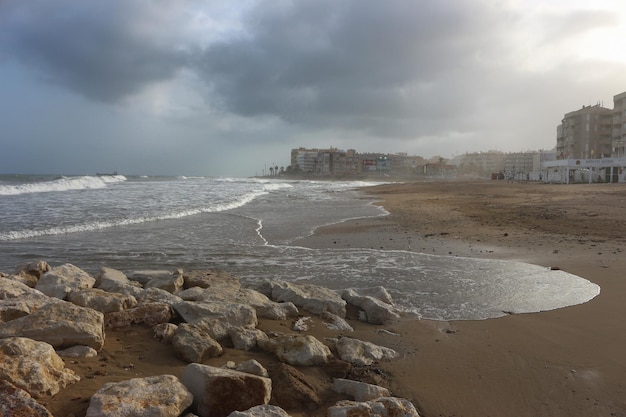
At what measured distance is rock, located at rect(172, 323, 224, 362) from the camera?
141 inches

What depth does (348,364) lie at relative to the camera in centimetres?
381

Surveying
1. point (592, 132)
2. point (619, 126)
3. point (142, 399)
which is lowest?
point (142, 399)

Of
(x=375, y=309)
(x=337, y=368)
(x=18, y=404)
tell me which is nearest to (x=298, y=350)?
(x=337, y=368)

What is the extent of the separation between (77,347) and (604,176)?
205 ft

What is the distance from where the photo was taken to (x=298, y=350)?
3779 millimetres

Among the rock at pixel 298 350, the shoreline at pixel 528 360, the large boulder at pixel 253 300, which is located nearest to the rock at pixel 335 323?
the large boulder at pixel 253 300

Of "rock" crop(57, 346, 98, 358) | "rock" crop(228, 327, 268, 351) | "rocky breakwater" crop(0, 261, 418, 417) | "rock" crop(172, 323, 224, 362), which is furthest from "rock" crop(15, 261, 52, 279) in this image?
"rock" crop(228, 327, 268, 351)

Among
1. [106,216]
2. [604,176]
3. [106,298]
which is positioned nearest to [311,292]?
[106,298]

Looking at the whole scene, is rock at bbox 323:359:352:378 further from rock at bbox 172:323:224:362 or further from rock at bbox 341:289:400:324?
rock at bbox 341:289:400:324

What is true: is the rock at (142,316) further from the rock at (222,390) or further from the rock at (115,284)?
the rock at (222,390)

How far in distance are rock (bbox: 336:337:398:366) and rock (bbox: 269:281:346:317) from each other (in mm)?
1001

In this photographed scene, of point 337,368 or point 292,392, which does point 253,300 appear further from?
point 292,392

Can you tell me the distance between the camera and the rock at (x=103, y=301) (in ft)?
14.6

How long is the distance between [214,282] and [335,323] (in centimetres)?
199
